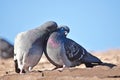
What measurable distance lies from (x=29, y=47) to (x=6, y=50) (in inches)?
548

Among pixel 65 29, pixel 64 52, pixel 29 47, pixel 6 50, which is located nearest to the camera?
pixel 29 47

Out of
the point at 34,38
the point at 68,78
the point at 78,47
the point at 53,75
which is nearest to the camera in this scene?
the point at 68,78

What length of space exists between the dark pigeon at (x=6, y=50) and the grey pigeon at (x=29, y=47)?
12906 mm

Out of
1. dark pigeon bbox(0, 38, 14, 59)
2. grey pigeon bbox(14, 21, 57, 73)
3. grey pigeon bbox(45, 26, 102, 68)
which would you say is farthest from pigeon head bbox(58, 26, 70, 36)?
dark pigeon bbox(0, 38, 14, 59)

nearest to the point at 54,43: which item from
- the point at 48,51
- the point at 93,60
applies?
the point at 48,51

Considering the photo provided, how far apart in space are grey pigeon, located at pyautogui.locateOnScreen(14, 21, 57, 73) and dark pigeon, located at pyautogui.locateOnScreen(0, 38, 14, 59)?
42.3 ft

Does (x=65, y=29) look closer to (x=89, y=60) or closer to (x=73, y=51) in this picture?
(x=73, y=51)

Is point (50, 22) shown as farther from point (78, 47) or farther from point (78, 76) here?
point (78, 76)

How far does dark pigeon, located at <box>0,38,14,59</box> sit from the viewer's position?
21578 mm

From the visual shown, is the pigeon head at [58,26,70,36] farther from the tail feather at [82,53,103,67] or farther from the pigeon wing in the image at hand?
the tail feather at [82,53,103,67]

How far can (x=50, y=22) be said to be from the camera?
8.72 metres

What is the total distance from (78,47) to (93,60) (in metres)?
0.37

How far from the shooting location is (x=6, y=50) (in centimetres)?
2197

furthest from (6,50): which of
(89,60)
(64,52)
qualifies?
(64,52)
